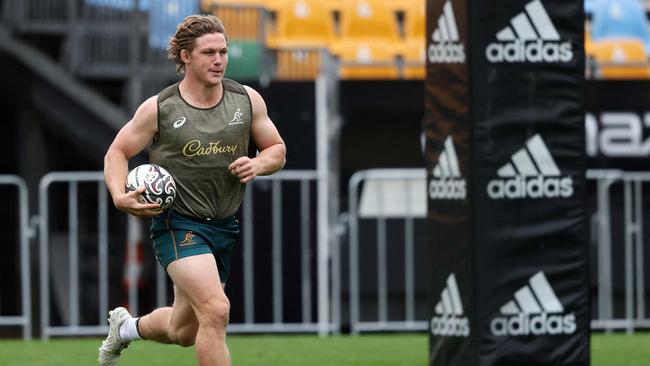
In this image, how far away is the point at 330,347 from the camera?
10531mm

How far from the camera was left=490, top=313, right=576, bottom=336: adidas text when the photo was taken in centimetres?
783

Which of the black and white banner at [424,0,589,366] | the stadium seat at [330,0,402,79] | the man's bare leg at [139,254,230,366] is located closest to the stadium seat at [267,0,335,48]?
the stadium seat at [330,0,402,79]

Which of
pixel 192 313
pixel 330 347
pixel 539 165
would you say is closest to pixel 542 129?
pixel 539 165

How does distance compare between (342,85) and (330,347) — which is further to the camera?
(342,85)

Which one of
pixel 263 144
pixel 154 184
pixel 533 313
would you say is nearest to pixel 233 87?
pixel 263 144

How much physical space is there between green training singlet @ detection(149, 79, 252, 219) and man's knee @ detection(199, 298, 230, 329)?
1.63ft

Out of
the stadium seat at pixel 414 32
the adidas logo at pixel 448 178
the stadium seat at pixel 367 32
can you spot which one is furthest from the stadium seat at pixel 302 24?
the adidas logo at pixel 448 178

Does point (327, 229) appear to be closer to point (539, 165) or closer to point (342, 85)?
point (342, 85)

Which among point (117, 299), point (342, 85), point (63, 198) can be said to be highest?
point (342, 85)

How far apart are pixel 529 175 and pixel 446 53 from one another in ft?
2.64

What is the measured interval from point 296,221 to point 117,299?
7.43 feet

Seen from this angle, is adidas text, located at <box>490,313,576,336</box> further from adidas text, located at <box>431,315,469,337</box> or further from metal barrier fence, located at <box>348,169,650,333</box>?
metal barrier fence, located at <box>348,169,650,333</box>

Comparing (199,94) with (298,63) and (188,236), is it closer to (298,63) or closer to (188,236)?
(188,236)

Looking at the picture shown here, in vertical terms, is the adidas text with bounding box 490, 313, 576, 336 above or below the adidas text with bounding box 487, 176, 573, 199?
below
